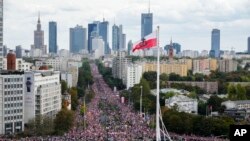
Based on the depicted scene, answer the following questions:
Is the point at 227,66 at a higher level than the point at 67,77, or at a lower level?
higher

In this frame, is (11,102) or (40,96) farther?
(40,96)

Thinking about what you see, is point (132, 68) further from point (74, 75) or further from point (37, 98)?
point (37, 98)

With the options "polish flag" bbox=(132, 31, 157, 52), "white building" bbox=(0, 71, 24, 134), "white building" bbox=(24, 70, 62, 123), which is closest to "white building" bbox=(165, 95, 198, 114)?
"white building" bbox=(24, 70, 62, 123)

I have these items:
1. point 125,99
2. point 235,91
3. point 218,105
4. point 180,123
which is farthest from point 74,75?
point 180,123

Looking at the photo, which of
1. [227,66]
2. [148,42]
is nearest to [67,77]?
[227,66]

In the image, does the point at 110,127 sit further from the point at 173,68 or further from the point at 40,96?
the point at 173,68
